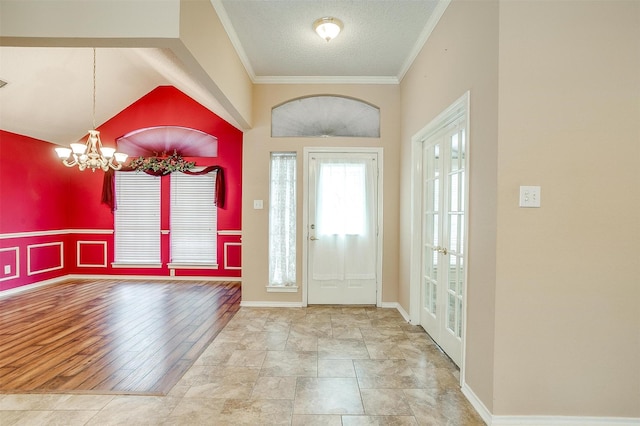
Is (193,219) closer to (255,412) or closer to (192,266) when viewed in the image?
(192,266)

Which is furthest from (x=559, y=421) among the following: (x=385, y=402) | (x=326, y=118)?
(x=326, y=118)

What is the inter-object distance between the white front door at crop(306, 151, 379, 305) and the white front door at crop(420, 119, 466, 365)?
89 centimetres

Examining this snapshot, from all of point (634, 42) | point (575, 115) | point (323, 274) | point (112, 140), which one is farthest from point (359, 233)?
point (112, 140)

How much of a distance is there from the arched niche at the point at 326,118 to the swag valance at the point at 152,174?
1.84m

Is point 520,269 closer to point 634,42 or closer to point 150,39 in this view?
point 634,42

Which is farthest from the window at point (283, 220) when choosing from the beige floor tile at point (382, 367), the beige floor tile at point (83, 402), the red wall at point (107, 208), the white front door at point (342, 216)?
the beige floor tile at point (83, 402)

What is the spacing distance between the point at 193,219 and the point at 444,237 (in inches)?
176

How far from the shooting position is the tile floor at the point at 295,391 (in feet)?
6.15

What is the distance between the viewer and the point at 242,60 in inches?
139

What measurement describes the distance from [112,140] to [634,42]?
22.4 ft

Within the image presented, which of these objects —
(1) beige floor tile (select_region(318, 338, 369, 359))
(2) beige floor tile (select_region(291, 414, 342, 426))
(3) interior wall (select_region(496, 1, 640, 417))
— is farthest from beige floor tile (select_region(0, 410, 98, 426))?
(3) interior wall (select_region(496, 1, 640, 417))

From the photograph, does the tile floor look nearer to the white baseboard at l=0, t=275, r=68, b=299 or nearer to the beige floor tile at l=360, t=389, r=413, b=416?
the beige floor tile at l=360, t=389, r=413, b=416

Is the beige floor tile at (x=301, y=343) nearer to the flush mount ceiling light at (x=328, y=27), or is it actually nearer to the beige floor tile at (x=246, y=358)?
the beige floor tile at (x=246, y=358)

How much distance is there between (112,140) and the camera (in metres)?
5.58
